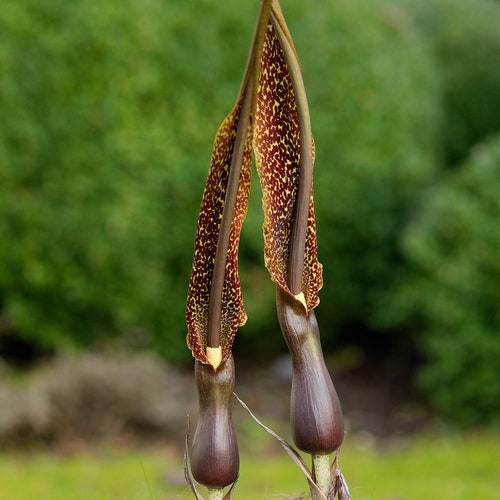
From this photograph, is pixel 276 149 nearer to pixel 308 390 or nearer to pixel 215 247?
→ pixel 215 247

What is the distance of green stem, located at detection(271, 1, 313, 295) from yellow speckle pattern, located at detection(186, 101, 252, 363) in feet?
0.27

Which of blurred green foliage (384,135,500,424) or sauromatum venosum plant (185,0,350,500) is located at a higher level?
sauromatum venosum plant (185,0,350,500)

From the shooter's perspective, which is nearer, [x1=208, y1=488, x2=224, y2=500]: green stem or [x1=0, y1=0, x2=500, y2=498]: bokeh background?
[x1=208, y1=488, x2=224, y2=500]: green stem

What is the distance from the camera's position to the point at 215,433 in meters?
1.38

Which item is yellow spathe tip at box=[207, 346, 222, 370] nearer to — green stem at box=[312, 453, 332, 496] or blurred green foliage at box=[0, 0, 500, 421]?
green stem at box=[312, 453, 332, 496]

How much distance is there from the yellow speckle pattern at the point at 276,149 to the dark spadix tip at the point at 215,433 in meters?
0.18

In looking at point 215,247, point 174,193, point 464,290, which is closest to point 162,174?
point 174,193

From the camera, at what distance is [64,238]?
541 cm

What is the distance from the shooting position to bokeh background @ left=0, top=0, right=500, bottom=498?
5.26 meters

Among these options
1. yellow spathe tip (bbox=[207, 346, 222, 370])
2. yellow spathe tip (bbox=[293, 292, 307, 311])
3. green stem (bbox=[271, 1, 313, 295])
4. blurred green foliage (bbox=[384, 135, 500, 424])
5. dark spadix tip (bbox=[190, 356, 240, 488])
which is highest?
green stem (bbox=[271, 1, 313, 295])

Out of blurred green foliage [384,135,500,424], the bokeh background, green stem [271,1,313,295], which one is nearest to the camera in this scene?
green stem [271,1,313,295]

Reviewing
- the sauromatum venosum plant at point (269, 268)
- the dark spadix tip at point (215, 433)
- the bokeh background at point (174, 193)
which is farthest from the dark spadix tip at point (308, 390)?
the bokeh background at point (174, 193)

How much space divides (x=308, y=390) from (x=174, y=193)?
4.35m

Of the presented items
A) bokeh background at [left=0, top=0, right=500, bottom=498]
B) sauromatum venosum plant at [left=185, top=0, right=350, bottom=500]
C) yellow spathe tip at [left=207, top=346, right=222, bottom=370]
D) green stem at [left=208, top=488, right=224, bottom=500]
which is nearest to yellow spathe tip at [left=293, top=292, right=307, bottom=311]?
sauromatum venosum plant at [left=185, top=0, right=350, bottom=500]
